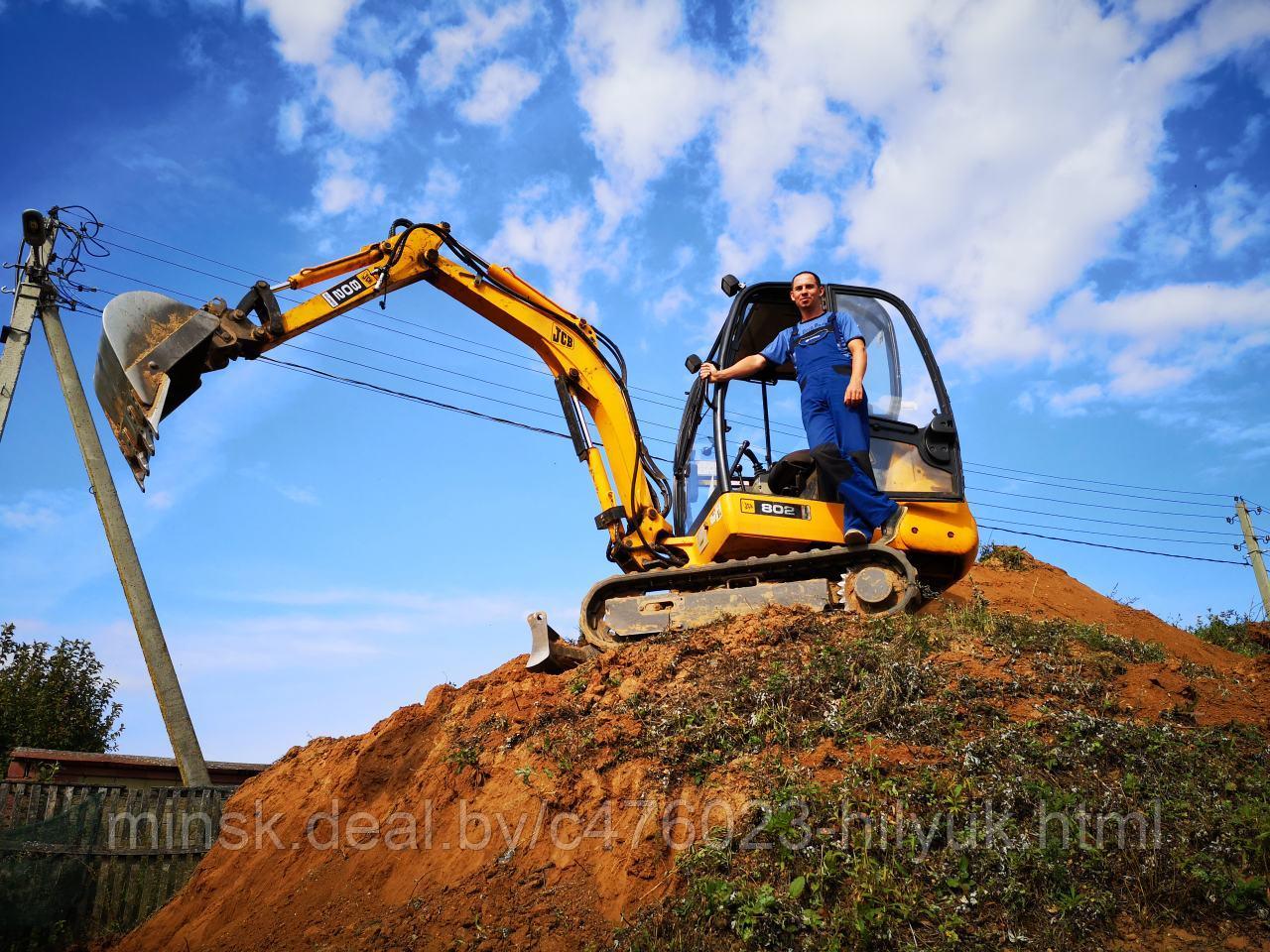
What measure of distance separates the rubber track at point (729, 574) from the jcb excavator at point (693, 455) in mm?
16

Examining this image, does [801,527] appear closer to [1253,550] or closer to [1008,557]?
[1008,557]

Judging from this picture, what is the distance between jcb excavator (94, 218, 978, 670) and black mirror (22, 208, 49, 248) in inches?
186

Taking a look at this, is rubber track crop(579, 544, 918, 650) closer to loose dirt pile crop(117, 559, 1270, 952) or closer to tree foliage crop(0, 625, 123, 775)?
loose dirt pile crop(117, 559, 1270, 952)

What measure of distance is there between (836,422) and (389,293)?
4116 mm

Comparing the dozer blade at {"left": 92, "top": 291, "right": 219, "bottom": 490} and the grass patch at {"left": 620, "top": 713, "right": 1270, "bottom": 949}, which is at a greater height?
the dozer blade at {"left": 92, "top": 291, "right": 219, "bottom": 490}

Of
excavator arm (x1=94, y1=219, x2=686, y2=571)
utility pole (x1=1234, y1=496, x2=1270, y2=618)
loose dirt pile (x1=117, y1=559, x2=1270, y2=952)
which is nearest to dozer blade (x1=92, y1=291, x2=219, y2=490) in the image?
excavator arm (x1=94, y1=219, x2=686, y2=571)

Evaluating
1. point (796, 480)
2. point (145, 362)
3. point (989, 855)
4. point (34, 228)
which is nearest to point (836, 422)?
point (796, 480)

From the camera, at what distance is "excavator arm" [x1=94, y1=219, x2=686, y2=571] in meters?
7.47

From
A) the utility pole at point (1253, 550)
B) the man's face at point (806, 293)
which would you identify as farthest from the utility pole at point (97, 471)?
the utility pole at point (1253, 550)

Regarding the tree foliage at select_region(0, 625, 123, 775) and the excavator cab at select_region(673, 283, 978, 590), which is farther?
the tree foliage at select_region(0, 625, 123, 775)

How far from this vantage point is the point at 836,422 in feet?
25.5

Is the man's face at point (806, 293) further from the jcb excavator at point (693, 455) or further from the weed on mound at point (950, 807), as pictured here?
the weed on mound at point (950, 807)

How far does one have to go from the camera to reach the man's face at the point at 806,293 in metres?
8.23

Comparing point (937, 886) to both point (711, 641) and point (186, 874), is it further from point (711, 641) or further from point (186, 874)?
point (186, 874)
